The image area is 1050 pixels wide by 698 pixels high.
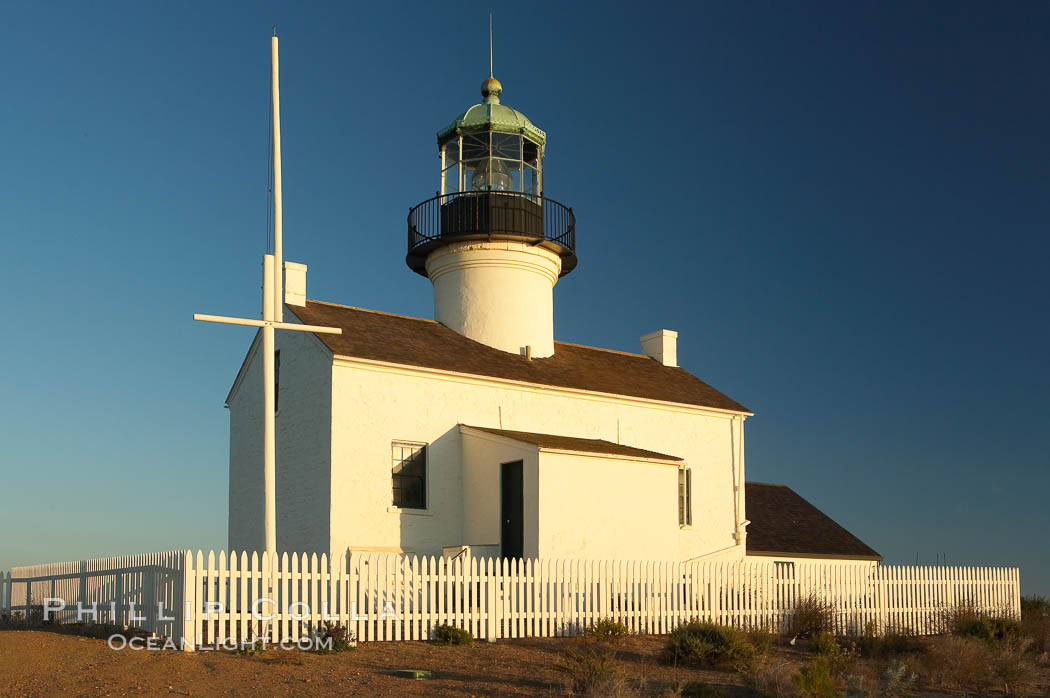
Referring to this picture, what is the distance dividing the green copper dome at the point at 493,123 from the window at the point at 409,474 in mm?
8873

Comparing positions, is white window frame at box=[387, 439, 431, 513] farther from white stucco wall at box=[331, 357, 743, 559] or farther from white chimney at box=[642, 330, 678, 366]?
white chimney at box=[642, 330, 678, 366]

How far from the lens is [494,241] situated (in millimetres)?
26125

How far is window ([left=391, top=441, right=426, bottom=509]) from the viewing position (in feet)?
70.2

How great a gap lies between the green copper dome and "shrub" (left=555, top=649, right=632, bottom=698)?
16.4 metres

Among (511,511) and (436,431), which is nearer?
(511,511)

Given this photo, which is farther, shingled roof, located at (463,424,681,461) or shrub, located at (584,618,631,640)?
shingled roof, located at (463,424,681,461)

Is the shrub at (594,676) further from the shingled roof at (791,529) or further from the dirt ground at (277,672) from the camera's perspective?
the shingled roof at (791,529)

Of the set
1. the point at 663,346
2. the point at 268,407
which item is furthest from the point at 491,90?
the point at 268,407

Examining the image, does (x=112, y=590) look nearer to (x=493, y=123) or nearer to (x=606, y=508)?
(x=606, y=508)

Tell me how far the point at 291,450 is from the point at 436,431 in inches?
116

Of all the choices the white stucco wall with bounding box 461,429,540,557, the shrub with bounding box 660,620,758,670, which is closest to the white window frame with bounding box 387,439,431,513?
the white stucco wall with bounding box 461,429,540,557

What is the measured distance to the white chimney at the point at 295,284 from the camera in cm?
2312

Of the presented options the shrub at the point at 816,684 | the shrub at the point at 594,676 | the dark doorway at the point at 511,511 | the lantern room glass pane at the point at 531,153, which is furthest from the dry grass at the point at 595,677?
the lantern room glass pane at the point at 531,153

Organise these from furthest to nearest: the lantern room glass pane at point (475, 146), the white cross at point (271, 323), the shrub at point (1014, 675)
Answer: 1. the lantern room glass pane at point (475, 146)
2. the white cross at point (271, 323)
3. the shrub at point (1014, 675)
